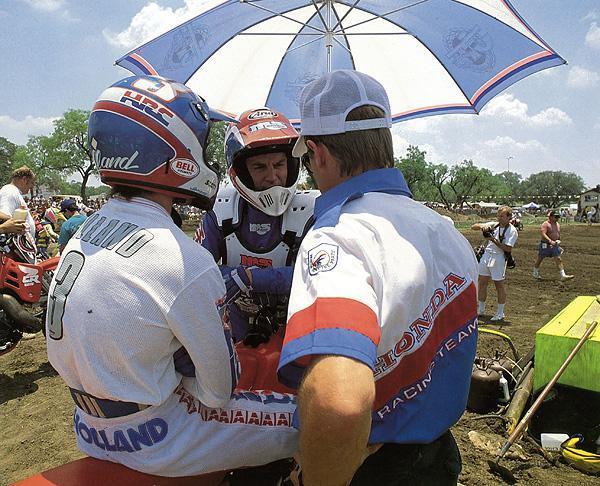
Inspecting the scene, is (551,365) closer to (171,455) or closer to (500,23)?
(500,23)

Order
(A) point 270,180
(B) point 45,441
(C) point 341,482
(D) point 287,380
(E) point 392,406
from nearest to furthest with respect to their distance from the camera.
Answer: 1. (C) point 341,482
2. (D) point 287,380
3. (E) point 392,406
4. (A) point 270,180
5. (B) point 45,441

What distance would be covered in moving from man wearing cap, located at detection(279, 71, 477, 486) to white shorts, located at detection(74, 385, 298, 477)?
0.55 ft

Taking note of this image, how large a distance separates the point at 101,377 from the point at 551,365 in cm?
425

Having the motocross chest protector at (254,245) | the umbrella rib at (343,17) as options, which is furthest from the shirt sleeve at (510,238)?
the motocross chest protector at (254,245)

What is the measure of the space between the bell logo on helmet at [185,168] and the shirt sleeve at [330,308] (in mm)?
772

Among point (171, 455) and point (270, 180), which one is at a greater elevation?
point (270, 180)

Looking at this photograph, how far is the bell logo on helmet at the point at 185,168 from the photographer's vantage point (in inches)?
67.6

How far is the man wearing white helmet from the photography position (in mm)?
2795

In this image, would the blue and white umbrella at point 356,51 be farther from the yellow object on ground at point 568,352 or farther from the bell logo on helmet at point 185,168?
the bell logo on helmet at point 185,168

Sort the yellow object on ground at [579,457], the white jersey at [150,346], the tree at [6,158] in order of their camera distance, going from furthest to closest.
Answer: the tree at [6,158] < the yellow object on ground at [579,457] < the white jersey at [150,346]

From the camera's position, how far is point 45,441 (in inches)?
177

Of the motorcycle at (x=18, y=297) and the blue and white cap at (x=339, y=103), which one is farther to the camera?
the motorcycle at (x=18, y=297)

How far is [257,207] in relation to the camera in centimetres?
286

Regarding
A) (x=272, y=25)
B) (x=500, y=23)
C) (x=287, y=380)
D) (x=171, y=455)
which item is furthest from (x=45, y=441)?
(x=500, y=23)
